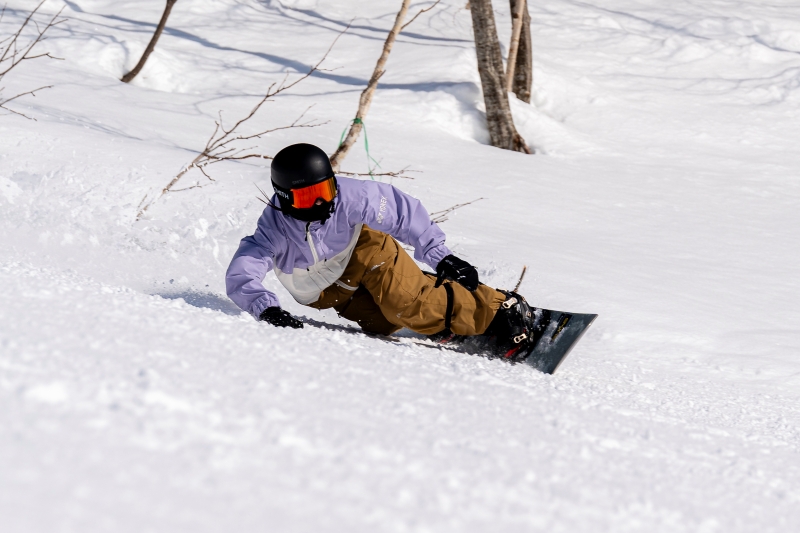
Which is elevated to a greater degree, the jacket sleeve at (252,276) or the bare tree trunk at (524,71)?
the bare tree trunk at (524,71)

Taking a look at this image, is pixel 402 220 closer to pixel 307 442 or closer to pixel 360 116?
pixel 307 442

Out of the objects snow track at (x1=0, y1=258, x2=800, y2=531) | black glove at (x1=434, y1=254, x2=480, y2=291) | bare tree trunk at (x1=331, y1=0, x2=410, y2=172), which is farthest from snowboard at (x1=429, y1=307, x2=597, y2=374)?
bare tree trunk at (x1=331, y1=0, x2=410, y2=172)

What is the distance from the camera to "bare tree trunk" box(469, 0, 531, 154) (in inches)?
314

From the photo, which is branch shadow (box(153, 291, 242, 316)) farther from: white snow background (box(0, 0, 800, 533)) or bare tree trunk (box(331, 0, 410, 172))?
bare tree trunk (box(331, 0, 410, 172))

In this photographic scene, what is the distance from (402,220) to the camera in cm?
302

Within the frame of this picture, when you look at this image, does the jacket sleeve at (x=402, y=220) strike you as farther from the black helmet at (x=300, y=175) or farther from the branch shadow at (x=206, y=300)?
the branch shadow at (x=206, y=300)

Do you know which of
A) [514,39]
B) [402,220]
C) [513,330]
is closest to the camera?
[402,220]

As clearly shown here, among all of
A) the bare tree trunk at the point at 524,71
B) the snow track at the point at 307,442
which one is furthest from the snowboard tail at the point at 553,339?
the bare tree trunk at the point at 524,71

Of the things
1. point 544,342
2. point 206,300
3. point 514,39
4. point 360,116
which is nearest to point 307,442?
point 206,300

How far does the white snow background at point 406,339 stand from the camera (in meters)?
1.28

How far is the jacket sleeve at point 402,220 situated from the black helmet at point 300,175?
18 cm

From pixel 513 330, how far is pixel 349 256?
2.76 ft

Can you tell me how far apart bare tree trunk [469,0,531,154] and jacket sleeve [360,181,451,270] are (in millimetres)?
5469

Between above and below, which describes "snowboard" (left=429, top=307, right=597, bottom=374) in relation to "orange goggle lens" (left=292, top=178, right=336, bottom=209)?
below
